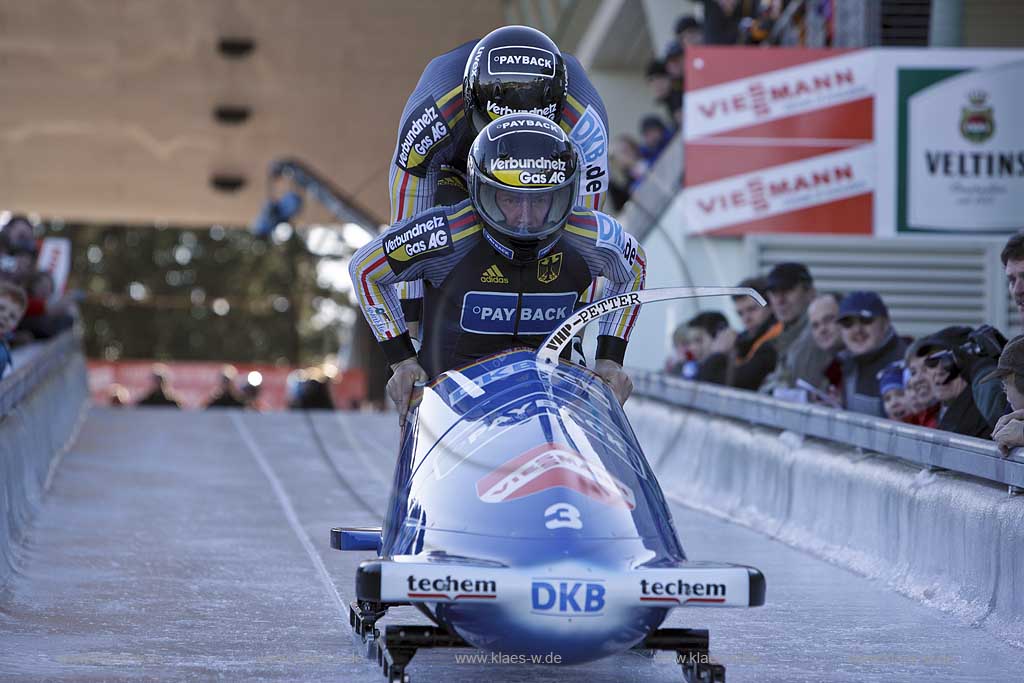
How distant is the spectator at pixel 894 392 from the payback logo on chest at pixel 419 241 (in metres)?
2.78

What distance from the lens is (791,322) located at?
9180 millimetres

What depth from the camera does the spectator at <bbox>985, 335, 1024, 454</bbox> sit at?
5.17 metres

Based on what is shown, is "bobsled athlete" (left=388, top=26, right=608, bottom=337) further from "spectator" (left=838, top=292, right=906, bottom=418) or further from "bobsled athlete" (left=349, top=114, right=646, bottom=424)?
A: "spectator" (left=838, top=292, right=906, bottom=418)

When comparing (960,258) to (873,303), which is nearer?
(873,303)

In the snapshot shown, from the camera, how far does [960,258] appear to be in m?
12.6

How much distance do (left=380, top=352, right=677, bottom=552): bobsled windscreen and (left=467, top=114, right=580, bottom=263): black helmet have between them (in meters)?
0.40

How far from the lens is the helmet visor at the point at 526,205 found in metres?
4.72

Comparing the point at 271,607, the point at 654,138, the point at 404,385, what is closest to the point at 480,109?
the point at 404,385

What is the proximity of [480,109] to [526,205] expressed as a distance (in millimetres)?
1700

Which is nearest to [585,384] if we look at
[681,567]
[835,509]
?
[681,567]

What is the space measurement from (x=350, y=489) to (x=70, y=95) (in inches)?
889

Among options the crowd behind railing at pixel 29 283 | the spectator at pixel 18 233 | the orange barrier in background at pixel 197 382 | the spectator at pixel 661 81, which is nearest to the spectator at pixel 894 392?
the crowd behind railing at pixel 29 283

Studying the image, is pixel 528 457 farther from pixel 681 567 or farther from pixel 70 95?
pixel 70 95

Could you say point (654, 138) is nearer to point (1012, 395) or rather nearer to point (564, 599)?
point (1012, 395)
